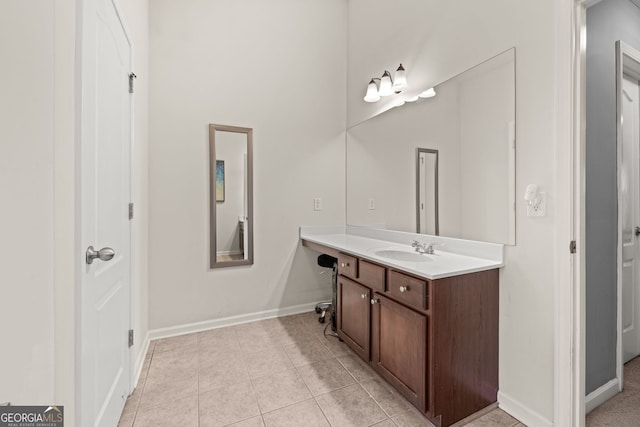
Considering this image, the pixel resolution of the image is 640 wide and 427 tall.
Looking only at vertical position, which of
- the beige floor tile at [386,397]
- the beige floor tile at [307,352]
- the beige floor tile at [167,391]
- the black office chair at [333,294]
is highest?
the black office chair at [333,294]

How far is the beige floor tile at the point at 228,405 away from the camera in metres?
1.52

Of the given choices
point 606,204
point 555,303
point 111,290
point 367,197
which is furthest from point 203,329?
point 606,204

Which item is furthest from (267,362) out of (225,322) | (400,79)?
(400,79)

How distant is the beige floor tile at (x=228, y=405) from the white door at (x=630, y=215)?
2.53m

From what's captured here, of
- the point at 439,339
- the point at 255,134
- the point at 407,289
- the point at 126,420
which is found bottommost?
the point at 126,420

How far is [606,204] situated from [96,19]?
2729 millimetres

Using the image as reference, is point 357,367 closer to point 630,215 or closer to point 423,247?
point 423,247

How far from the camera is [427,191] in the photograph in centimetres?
219

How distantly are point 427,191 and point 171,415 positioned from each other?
7.06 feet

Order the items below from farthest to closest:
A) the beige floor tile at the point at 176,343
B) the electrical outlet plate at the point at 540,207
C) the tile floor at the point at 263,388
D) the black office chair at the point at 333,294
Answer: the black office chair at the point at 333,294 → the beige floor tile at the point at 176,343 → the tile floor at the point at 263,388 → the electrical outlet plate at the point at 540,207

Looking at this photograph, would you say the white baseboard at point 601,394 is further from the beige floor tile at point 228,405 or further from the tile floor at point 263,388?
the beige floor tile at point 228,405

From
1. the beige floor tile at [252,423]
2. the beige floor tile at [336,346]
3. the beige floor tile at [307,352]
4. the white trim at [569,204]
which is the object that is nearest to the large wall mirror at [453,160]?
the white trim at [569,204]

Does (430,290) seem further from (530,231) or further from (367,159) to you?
(367,159)

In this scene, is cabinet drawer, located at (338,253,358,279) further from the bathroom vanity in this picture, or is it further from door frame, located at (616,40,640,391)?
door frame, located at (616,40,640,391)
